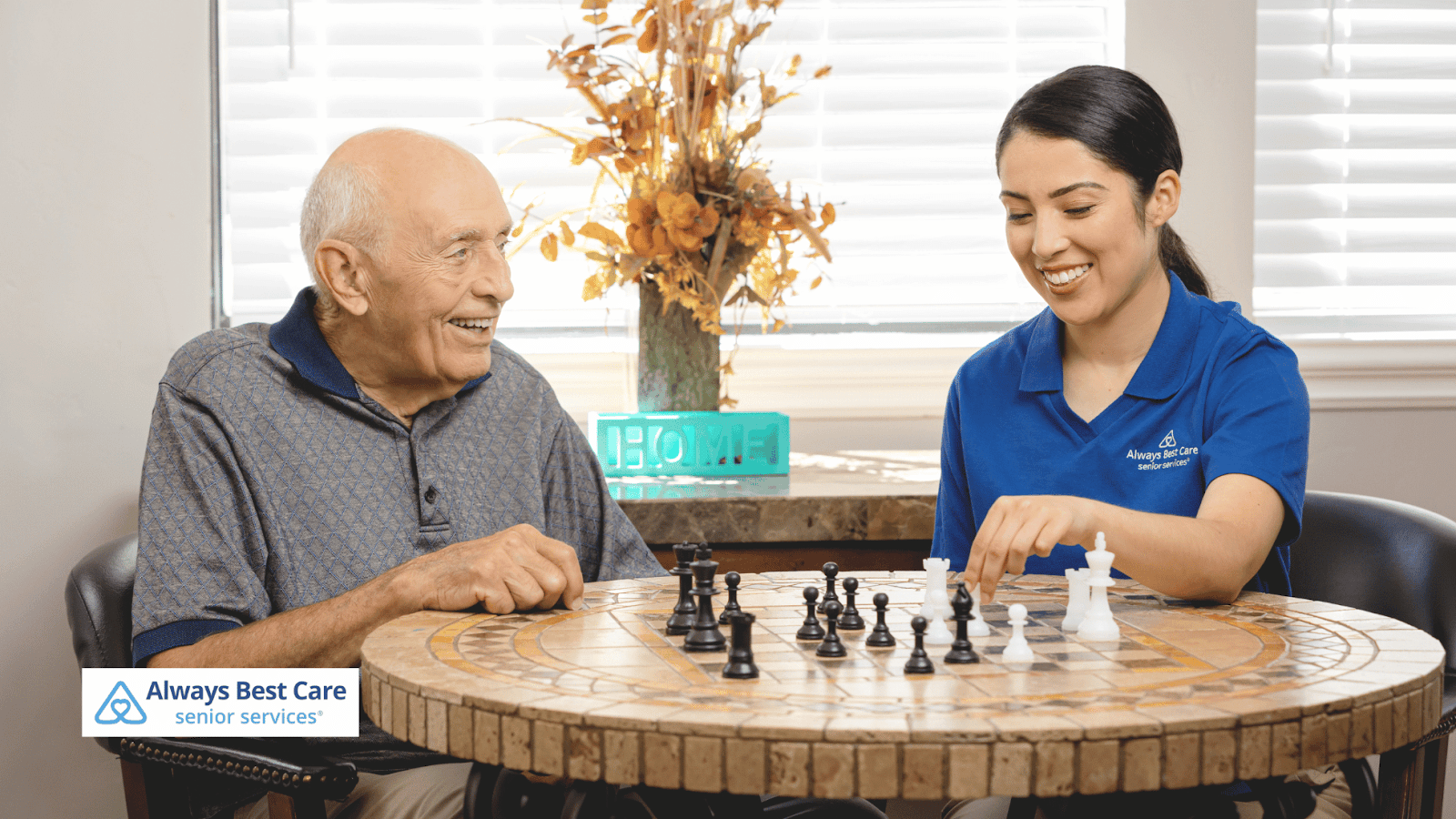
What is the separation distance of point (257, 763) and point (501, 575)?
357 millimetres

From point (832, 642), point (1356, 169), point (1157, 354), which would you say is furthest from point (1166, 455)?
point (1356, 169)

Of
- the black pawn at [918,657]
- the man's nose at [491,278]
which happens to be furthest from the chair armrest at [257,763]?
the man's nose at [491,278]

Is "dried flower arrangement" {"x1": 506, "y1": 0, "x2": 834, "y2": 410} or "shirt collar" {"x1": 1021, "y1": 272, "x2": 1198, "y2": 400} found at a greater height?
"dried flower arrangement" {"x1": 506, "y1": 0, "x2": 834, "y2": 410}

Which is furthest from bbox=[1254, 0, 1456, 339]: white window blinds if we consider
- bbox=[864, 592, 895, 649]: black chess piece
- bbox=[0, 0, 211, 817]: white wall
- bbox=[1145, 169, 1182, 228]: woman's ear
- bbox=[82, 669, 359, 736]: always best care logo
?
bbox=[0, 0, 211, 817]: white wall

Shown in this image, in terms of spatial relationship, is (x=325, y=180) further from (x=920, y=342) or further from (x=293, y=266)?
(x=920, y=342)

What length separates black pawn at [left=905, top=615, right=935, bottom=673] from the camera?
1.17 m

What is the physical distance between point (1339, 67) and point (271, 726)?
2984mm

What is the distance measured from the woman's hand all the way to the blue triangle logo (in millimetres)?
1074

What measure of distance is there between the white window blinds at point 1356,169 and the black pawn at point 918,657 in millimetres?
2298

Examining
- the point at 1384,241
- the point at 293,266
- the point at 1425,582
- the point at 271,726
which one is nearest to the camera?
the point at 271,726

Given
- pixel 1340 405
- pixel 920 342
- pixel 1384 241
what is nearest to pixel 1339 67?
pixel 1384 241

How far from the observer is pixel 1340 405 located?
3035mm

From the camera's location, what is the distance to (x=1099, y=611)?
1341 millimetres

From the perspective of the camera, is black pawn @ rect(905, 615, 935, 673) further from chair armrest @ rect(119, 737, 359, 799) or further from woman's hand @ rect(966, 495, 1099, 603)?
chair armrest @ rect(119, 737, 359, 799)
